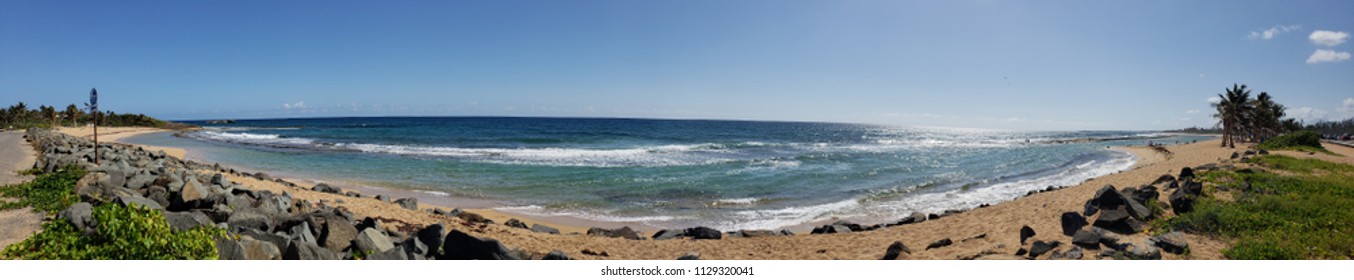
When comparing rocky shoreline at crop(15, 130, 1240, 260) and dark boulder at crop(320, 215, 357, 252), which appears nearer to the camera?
rocky shoreline at crop(15, 130, 1240, 260)

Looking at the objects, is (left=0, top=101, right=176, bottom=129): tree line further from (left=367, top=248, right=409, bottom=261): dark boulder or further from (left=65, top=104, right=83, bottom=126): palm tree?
(left=367, top=248, right=409, bottom=261): dark boulder

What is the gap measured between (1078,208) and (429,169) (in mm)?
23613

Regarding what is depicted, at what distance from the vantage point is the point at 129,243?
172 inches

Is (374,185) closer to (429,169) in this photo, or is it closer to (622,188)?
(429,169)

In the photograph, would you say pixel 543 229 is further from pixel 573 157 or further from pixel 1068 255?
pixel 573 157

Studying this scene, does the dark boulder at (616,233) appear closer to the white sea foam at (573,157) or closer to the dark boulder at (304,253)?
the dark boulder at (304,253)

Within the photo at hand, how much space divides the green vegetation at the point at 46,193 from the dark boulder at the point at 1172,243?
43.9 feet

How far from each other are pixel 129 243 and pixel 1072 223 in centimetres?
1139

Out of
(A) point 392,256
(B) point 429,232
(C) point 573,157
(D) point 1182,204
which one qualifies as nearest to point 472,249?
(A) point 392,256

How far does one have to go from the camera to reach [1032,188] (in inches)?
787

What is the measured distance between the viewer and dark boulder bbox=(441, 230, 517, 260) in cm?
636

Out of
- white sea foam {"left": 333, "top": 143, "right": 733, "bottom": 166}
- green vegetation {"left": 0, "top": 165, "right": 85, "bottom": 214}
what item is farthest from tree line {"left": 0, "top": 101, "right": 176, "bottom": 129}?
green vegetation {"left": 0, "top": 165, "right": 85, "bottom": 214}

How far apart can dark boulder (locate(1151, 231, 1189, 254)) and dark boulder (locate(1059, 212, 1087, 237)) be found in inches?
83.2

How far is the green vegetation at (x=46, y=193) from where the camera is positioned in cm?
738
